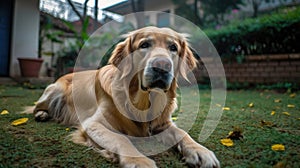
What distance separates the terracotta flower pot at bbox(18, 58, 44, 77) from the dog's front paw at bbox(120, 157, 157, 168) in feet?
23.5

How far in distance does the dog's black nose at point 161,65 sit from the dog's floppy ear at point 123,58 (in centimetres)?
37

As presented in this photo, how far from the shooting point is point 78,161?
1372 mm

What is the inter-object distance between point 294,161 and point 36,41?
8863 millimetres

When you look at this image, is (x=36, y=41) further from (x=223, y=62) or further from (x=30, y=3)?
(x=223, y=62)

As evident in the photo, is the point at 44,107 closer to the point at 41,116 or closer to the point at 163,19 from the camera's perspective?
the point at 41,116


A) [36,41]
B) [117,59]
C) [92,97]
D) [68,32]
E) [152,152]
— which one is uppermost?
[68,32]

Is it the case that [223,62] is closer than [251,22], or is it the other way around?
[251,22]

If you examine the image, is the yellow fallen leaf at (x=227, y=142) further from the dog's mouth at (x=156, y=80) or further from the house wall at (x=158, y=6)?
the house wall at (x=158, y=6)

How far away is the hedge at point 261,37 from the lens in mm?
6434

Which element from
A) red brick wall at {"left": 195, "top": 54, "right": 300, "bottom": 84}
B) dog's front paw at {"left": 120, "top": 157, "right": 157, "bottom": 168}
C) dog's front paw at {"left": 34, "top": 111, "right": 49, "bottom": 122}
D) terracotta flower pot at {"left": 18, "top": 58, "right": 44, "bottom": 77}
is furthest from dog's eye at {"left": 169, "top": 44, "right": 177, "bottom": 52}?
terracotta flower pot at {"left": 18, "top": 58, "right": 44, "bottom": 77}

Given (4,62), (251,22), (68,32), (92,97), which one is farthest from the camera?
(68,32)

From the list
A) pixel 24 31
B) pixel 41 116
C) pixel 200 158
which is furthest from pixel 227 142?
pixel 24 31

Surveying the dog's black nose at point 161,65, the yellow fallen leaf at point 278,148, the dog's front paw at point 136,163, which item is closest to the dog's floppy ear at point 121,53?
the dog's black nose at point 161,65

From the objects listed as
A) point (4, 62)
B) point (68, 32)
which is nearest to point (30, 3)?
point (4, 62)
